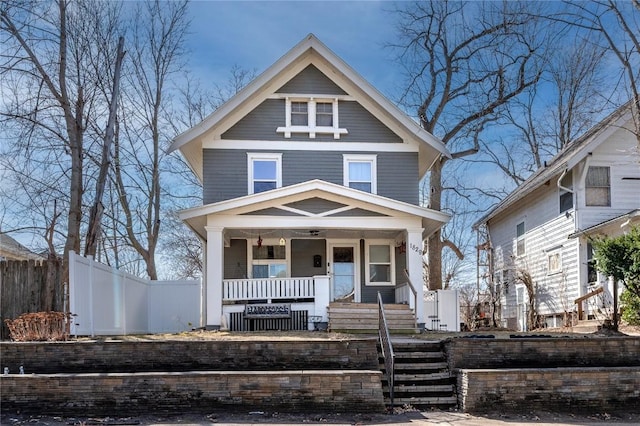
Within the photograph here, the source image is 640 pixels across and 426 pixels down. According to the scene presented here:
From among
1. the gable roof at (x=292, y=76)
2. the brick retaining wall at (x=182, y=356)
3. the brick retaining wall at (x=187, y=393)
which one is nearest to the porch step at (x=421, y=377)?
the brick retaining wall at (x=182, y=356)

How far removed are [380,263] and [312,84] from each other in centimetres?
571

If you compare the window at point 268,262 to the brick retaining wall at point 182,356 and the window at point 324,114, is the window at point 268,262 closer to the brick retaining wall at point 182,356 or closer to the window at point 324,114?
the window at point 324,114

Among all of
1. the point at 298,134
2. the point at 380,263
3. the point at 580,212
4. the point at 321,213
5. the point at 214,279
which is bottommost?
the point at 214,279

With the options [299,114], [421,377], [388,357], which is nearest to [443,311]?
[299,114]

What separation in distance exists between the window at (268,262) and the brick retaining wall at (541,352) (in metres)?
7.98

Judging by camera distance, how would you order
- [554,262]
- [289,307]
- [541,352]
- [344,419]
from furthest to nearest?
1. [554,262]
2. [289,307]
3. [541,352]
4. [344,419]

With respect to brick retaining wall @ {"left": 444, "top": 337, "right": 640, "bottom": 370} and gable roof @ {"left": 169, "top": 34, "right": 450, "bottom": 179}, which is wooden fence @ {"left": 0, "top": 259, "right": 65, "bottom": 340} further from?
brick retaining wall @ {"left": 444, "top": 337, "right": 640, "bottom": 370}

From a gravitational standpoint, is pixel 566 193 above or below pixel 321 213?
above

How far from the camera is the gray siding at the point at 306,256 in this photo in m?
18.2

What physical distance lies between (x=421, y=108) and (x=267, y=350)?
64.5 feet

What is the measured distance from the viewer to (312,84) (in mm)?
18250

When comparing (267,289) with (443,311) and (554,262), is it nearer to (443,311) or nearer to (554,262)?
(443,311)

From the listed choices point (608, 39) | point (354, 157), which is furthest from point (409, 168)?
point (608, 39)

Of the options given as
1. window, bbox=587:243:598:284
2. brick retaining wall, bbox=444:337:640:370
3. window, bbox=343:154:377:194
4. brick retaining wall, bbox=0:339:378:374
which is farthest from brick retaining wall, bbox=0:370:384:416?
window, bbox=587:243:598:284
